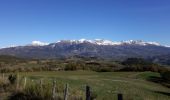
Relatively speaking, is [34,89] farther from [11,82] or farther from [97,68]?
[97,68]

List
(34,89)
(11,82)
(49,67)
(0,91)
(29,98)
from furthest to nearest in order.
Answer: (49,67), (11,82), (0,91), (34,89), (29,98)

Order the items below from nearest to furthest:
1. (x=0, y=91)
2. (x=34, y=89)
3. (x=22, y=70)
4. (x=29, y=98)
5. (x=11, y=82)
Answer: (x=29, y=98) < (x=34, y=89) < (x=0, y=91) < (x=11, y=82) < (x=22, y=70)

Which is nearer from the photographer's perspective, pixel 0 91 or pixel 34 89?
pixel 34 89

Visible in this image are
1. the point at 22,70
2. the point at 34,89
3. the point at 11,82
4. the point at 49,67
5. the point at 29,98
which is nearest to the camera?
the point at 29,98

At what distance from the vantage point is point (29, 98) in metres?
19.9

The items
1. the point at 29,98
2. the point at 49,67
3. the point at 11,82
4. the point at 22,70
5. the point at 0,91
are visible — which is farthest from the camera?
the point at 49,67

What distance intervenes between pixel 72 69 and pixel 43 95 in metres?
69.2

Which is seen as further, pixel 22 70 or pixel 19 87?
pixel 22 70

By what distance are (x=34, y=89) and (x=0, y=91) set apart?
3788 millimetres

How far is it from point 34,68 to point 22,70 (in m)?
5.03

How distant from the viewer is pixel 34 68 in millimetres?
83062

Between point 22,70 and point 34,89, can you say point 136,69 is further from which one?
point 34,89

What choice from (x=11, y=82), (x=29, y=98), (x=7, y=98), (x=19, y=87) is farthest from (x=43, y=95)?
(x=11, y=82)

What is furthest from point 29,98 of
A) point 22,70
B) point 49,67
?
point 49,67
